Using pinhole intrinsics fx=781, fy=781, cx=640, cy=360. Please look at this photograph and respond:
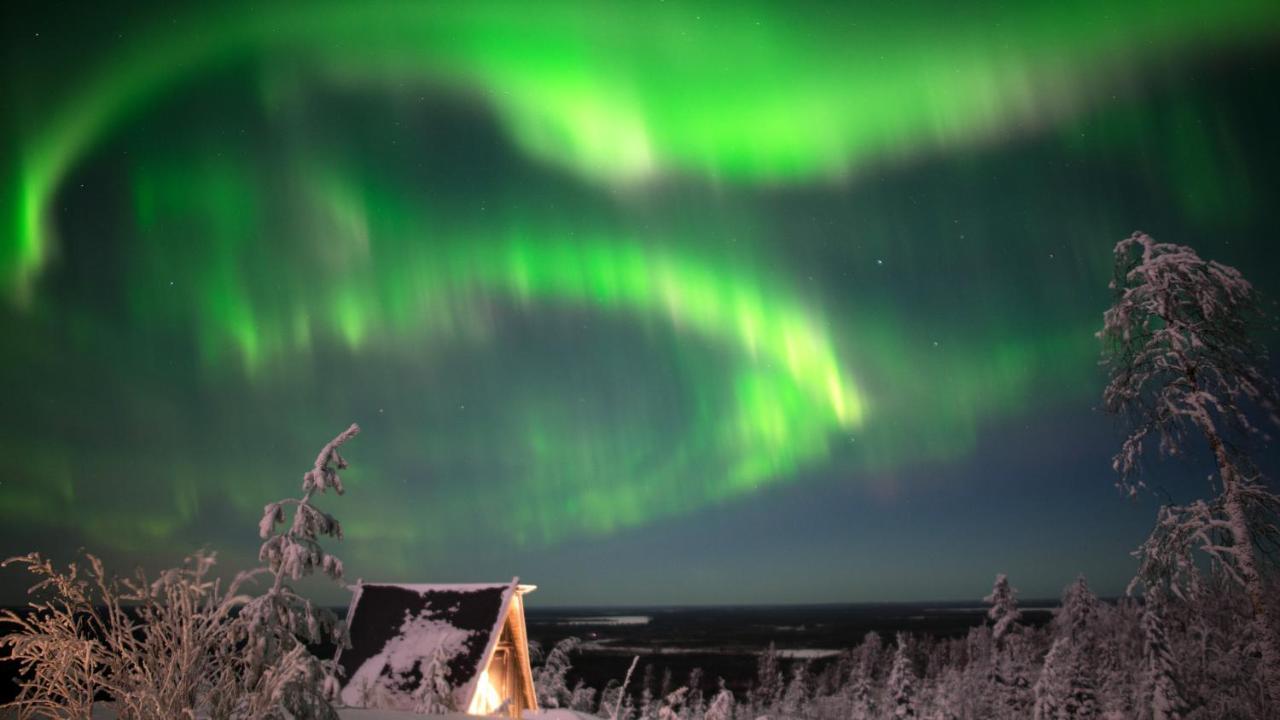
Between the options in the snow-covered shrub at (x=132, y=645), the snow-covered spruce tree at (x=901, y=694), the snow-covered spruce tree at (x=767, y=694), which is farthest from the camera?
the snow-covered spruce tree at (x=767, y=694)

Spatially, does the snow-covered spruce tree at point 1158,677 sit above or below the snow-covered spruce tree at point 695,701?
above

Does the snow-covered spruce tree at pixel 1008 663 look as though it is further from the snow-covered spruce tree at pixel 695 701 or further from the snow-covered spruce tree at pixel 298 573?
the snow-covered spruce tree at pixel 298 573

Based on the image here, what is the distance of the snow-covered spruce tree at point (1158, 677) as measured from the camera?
32875 millimetres

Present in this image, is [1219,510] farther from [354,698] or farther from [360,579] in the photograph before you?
[360,579]

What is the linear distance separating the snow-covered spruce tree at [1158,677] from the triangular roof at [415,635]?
27.7 metres

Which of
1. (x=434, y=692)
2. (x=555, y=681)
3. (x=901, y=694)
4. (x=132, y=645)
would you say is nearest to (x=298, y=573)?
(x=434, y=692)

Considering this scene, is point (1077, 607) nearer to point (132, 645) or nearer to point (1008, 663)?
point (1008, 663)

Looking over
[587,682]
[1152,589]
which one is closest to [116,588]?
[1152,589]

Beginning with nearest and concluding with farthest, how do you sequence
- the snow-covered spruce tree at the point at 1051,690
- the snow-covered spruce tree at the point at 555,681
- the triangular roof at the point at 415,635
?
the triangular roof at the point at 415,635, the snow-covered spruce tree at the point at 555,681, the snow-covered spruce tree at the point at 1051,690

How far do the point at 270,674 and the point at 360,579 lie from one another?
63.6 ft

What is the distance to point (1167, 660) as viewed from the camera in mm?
33812

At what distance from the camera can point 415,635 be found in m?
23.0

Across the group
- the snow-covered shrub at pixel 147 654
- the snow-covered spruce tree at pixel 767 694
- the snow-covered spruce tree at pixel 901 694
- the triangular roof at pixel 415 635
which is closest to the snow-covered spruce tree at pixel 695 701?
the snow-covered spruce tree at pixel 767 694

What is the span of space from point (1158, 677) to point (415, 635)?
31.6 meters
